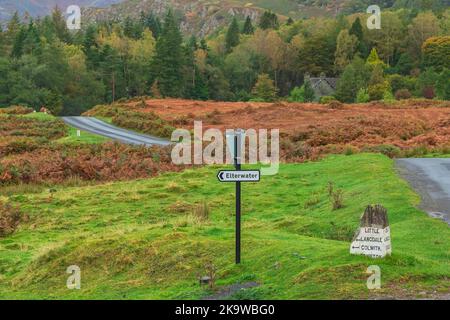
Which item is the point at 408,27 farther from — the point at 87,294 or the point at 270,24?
the point at 87,294

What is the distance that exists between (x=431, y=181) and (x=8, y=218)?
16.1 metres

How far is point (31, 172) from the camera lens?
36.4 metres

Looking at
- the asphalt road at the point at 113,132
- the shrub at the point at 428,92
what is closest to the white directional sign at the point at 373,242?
the asphalt road at the point at 113,132

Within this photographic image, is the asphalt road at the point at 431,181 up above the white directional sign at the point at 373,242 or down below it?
below

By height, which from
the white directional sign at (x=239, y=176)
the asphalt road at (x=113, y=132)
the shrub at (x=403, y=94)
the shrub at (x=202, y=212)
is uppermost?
the white directional sign at (x=239, y=176)

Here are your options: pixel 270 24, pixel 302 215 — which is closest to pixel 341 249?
pixel 302 215

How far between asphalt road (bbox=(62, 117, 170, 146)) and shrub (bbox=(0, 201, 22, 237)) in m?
26.9

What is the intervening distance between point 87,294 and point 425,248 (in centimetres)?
768

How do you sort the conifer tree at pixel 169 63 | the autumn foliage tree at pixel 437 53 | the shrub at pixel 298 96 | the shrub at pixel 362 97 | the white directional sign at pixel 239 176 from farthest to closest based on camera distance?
the autumn foliage tree at pixel 437 53 < the conifer tree at pixel 169 63 < the shrub at pixel 298 96 < the shrub at pixel 362 97 < the white directional sign at pixel 239 176

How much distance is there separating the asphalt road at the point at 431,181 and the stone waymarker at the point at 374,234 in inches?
259

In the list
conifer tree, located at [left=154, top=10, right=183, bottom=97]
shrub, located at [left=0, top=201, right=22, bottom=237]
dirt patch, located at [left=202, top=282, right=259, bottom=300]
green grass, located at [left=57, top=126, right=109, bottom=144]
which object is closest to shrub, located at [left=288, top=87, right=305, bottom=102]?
conifer tree, located at [left=154, top=10, right=183, bottom=97]

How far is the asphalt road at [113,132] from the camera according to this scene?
55.5 metres

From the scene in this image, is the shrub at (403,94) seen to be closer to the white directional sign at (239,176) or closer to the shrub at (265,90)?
the shrub at (265,90)

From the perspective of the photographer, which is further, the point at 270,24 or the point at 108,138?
the point at 270,24
